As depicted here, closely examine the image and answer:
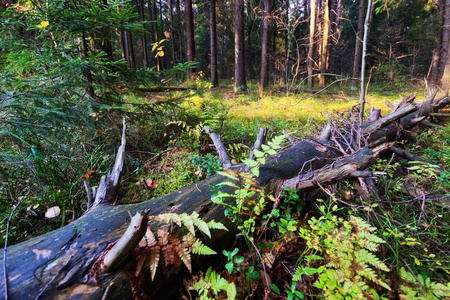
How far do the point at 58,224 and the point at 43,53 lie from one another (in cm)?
243

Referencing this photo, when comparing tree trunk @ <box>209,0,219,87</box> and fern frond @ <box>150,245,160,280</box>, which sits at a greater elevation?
tree trunk @ <box>209,0,219,87</box>

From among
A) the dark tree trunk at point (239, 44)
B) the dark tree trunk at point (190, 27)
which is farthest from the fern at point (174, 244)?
the dark tree trunk at point (190, 27)

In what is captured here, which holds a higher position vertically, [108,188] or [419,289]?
[108,188]

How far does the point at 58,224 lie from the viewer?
234cm

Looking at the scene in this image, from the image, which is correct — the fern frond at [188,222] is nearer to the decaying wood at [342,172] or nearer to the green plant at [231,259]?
the green plant at [231,259]

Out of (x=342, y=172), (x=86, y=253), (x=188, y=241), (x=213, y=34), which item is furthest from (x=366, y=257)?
(x=213, y=34)

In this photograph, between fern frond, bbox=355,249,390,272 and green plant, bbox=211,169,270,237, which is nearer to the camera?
fern frond, bbox=355,249,390,272

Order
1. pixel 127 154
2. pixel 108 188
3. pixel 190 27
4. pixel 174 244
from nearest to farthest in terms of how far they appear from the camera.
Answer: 1. pixel 174 244
2. pixel 108 188
3. pixel 127 154
4. pixel 190 27

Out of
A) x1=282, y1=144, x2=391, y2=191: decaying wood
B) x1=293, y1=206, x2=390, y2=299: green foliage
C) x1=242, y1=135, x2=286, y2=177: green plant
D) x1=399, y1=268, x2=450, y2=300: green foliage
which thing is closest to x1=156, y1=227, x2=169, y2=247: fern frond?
x1=242, y1=135, x2=286, y2=177: green plant

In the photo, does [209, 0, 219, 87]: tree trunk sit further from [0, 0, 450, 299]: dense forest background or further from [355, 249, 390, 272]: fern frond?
[355, 249, 390, 272]: fern frond

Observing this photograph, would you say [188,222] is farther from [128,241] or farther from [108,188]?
[108,188]

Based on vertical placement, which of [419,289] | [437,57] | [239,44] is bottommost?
[419,289]

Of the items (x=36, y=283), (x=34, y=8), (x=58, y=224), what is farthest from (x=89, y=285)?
(x=34, y=8)

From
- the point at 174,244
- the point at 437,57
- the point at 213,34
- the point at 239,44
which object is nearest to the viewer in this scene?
the point at 174,244
